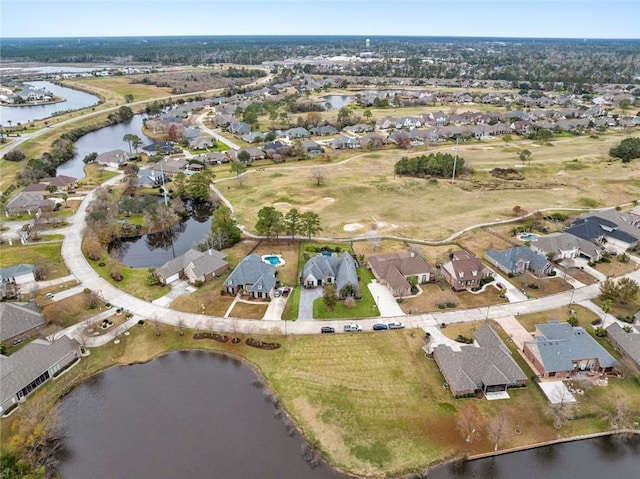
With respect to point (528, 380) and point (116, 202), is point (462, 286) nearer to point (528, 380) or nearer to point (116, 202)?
point (528, 380)

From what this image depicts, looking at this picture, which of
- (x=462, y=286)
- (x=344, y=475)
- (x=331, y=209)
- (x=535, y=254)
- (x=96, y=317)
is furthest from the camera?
(x=331, y=209)

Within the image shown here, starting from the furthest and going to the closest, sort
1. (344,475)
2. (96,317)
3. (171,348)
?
(96,317), (171,348), (344,475)

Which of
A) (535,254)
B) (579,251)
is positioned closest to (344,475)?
(535,254)

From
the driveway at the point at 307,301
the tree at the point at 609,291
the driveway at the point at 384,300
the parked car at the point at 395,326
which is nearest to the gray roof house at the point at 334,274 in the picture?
the driveway at the point at 307,301

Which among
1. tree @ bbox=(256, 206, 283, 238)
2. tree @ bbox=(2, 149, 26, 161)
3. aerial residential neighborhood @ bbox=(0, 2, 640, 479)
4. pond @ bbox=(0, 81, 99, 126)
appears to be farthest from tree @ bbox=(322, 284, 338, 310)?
pond @ bbox=(0, 81, 99, 126)

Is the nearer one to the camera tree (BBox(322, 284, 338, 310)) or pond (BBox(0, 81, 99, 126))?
tree (BBox(322, 284, 338, 310))

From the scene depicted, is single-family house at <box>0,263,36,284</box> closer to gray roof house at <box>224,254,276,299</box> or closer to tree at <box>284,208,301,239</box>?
gray roof house at <box>224,254,276,299</box>

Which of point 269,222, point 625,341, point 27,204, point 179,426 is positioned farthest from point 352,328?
point 27,204
